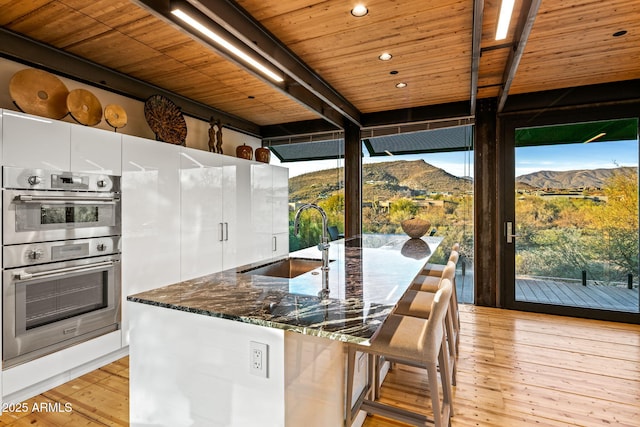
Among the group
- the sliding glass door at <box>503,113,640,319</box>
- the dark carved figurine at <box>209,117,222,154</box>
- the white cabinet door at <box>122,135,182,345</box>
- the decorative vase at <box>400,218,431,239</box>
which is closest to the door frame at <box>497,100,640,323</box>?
the sliding glass door at <box>503,113,640,319</box>

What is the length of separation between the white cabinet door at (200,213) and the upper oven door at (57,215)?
2.49 feet

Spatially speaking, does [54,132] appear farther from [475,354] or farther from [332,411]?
[475,354]

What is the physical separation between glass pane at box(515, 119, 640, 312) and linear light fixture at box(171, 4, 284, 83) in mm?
3454

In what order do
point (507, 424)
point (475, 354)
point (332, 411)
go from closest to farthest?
point (332, 411), point (507, 424), point (475, 354)

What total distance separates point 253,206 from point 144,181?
168 centimetres

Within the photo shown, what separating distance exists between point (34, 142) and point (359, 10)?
8.00 feet

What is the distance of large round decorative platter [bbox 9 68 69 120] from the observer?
252 cm

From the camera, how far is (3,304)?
2.22m

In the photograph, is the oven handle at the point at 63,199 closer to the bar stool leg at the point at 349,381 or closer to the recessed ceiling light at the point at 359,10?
the bar stool leg at the point at 349,381

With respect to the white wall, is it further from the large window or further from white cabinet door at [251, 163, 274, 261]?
the large window

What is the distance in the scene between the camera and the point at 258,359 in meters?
1.25

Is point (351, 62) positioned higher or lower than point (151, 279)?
higher

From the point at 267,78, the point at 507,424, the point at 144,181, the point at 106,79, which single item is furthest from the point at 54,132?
the point at 507,424

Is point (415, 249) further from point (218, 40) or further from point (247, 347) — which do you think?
point (218, 40)
